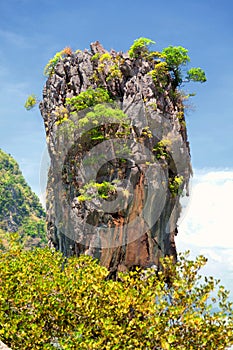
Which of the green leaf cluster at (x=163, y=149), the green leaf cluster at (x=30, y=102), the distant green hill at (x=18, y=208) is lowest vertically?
the green leaf cluster at (x=163, y=149)

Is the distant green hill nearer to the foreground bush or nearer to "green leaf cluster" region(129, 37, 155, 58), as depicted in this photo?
"green leaf cluster" region(129, 37, 155, 58)

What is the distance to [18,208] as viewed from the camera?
75.5 meters

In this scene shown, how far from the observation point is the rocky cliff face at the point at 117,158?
19781 mm

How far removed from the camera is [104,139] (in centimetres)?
2033

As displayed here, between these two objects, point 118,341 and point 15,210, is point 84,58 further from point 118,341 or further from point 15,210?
point 15,210

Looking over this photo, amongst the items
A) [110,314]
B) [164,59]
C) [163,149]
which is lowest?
[110,314]

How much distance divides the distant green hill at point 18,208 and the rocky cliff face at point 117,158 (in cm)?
4579

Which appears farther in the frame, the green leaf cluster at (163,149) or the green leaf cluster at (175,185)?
the green leaf cluster at (175,185)

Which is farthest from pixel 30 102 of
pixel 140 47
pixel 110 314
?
pixel 110 314

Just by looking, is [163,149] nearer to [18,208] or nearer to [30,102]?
[30,102]

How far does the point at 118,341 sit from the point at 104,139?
42.8 ft

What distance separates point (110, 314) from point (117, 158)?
11792 millimetres

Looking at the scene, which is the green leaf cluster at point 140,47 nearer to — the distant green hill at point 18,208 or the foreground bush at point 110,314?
the foreground bush at point 110,314

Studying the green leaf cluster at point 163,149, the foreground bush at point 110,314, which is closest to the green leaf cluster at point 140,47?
the green leaf cluster at point 163,149
